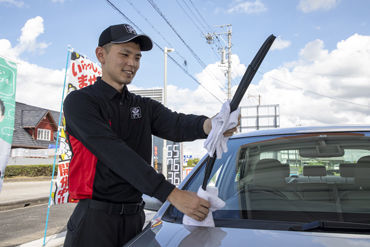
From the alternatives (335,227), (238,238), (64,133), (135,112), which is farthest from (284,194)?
(64,133)

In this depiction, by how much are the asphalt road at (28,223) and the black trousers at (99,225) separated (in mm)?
4376

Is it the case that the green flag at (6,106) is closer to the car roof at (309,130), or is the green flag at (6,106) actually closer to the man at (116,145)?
the man at (116,145)

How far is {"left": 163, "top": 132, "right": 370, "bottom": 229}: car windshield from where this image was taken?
5.14 ft

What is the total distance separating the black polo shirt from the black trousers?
0.05 m

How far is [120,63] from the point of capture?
6.04 feet

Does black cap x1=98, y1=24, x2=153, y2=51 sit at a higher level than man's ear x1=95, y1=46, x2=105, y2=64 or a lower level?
higher

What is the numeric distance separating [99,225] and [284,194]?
959mm

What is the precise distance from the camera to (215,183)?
2.02 meters

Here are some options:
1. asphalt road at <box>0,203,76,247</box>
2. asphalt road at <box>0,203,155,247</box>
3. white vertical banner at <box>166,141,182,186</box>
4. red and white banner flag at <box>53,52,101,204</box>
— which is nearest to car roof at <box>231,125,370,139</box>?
asphalt road at <box>0,203,155,247</box>

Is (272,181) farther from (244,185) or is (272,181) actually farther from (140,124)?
(140,124)

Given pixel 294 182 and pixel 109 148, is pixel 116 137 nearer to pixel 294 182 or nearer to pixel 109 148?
pixel 109 148

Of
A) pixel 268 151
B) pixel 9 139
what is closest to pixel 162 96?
pixel 9 139

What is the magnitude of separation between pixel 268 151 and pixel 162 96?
13.6 metres

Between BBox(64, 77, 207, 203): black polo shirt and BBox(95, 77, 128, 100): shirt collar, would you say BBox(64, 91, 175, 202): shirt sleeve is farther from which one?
BBox(95, 77, 128, 100): shirt collar
